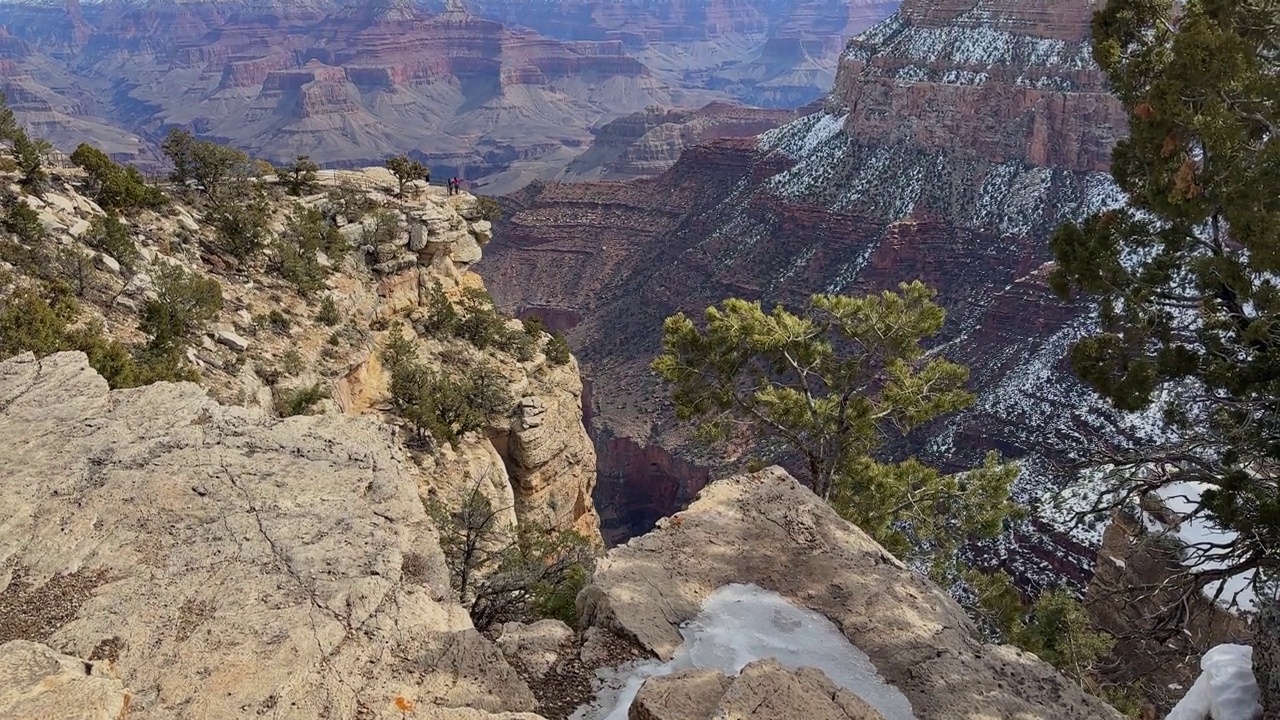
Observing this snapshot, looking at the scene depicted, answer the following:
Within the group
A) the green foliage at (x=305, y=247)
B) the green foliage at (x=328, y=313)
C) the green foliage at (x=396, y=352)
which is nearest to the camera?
the green foliage at (x=328, y=313)

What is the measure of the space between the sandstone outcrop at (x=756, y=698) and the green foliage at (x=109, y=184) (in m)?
18.5

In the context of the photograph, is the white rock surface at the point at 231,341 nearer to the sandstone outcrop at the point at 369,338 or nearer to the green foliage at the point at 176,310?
the sandstone outcrop at the point at 369,338

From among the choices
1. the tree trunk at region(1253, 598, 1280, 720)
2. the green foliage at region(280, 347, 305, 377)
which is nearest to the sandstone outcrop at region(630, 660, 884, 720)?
the tree trunk at region(1253, 598, 1280, 720)

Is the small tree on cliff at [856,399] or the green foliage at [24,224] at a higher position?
the green foliage at [24,224]

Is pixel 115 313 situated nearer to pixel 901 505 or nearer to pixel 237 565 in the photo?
pixel 237 565

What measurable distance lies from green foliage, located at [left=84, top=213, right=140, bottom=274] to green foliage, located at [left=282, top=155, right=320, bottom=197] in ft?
28.3

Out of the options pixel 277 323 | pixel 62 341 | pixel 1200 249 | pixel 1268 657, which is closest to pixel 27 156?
pixel 277 323

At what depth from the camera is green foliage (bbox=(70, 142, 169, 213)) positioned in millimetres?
19438

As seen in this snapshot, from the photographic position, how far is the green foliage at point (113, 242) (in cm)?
1711

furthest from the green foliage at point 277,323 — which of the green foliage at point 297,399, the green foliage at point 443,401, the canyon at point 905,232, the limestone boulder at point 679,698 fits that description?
the canyon at point 905,232

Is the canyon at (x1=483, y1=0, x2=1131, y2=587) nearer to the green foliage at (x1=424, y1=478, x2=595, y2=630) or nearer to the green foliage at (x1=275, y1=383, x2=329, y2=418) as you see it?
the green foliage at (x1=424, y1=478, x2=595, y2=630)

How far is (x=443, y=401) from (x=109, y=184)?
30.8 ft

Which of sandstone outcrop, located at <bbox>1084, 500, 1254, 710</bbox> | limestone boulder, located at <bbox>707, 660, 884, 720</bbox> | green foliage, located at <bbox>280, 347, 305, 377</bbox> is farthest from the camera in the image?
green foliage, located at <bbox>280, 347, 305, 377</bbox>

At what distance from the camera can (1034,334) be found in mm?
48688
